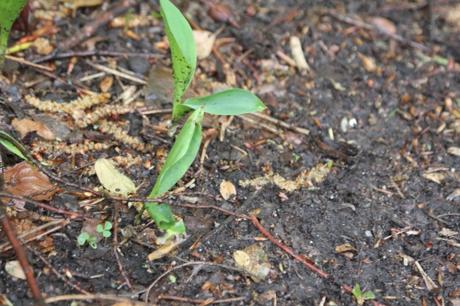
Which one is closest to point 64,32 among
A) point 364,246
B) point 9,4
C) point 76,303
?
point 9,4

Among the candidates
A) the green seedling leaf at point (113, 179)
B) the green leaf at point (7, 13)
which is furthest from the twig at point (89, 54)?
the green seedling leaf at point (113, 179)

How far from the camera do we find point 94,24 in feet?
7.55

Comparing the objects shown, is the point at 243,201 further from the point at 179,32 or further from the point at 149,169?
the point at 179,32

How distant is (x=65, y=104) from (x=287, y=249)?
880mm

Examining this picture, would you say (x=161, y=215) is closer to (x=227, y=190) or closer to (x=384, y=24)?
(x=227, y=190)

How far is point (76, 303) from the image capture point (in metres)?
1.51

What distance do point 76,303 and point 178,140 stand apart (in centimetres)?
50

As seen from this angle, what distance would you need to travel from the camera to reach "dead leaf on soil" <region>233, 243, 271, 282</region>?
167 centimetres

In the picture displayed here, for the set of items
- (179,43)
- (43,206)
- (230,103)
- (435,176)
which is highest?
(179,43)

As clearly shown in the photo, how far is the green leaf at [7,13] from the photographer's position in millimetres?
1875

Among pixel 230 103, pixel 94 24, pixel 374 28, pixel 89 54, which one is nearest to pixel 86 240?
pixel 230 103

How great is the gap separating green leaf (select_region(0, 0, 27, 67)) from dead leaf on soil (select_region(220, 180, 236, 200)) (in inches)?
33.1

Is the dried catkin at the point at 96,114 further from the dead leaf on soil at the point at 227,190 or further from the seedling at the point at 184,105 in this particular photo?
the dead leaf on soil at the point at 227,190

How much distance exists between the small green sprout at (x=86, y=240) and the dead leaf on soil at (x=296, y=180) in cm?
50
